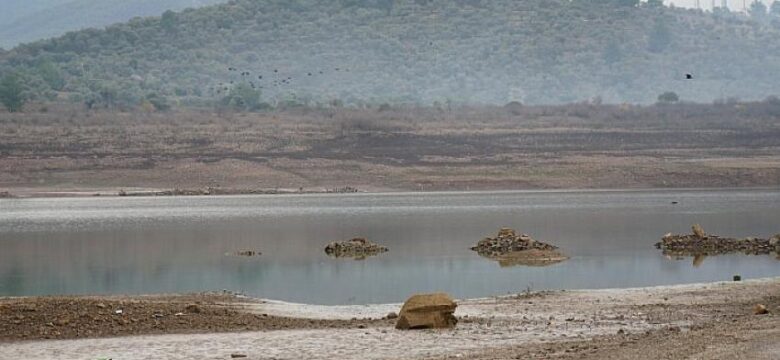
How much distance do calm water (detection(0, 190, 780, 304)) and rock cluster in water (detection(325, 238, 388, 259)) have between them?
0.84 meters

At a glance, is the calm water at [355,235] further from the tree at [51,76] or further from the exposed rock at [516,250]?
the tree at [51,76]

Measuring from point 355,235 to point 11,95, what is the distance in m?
78.9

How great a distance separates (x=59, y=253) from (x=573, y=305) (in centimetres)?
2189

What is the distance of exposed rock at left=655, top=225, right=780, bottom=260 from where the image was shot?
3606 cm

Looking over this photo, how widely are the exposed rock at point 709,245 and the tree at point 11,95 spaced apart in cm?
8632

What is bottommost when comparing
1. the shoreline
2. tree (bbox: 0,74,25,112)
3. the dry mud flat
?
the shoreline

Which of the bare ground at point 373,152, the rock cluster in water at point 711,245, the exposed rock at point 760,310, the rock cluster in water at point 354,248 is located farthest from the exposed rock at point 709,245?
the bare ground at point 373,152

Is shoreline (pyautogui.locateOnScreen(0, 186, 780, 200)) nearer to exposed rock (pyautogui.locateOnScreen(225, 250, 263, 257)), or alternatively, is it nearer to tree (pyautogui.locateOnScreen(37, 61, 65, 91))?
exposed rock (pyautogui.locateOnScreen(225, 250, 263, 257))

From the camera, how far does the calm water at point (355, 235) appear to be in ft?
94.6

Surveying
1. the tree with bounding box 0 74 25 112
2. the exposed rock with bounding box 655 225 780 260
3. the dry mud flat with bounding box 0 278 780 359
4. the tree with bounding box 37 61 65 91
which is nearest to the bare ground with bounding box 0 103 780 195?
the tree with bounding box 0 74 25 112

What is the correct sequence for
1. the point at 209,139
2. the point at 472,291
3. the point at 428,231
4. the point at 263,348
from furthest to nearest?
the point at 209,139 < the point at 428,231 < the point at 472,291 < the point at 263,348

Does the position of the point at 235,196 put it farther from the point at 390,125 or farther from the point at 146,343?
the point at 146,343

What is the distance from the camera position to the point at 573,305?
883 inches

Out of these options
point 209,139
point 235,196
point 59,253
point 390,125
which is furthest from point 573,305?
point 390,125
